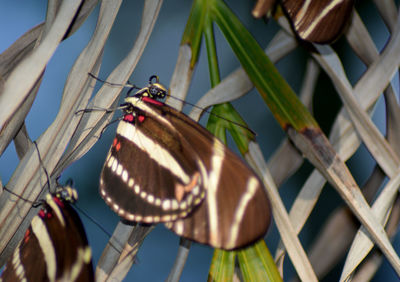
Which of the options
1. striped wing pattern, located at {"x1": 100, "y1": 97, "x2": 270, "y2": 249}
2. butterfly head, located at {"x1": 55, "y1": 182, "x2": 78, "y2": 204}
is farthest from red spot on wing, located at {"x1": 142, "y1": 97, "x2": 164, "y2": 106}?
butterfly head, located at {"x1": 55, "y1": 182, "x2": 78, "y2": 204}

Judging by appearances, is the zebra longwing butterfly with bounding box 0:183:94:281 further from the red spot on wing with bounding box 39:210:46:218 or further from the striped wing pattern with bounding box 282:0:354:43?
the striped wing pattern with bounding box 282:0:354:43

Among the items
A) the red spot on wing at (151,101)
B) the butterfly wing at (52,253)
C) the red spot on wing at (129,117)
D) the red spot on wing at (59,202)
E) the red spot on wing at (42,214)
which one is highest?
the red spot on wing at (151,101)

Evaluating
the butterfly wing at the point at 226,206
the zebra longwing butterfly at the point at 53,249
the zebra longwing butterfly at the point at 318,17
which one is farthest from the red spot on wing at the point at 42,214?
the zebra longwing butterfly at the point at 318,17

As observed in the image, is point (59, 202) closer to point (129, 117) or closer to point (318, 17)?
point (129, 117)

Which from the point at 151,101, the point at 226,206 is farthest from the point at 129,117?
the point at 226,206

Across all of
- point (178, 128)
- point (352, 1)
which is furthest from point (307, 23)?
point (178, 128)

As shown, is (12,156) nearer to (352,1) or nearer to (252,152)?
(252,152)

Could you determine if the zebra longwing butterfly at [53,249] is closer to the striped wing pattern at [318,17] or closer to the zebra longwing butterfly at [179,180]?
the zebra longwing butterfly at [179,180]
